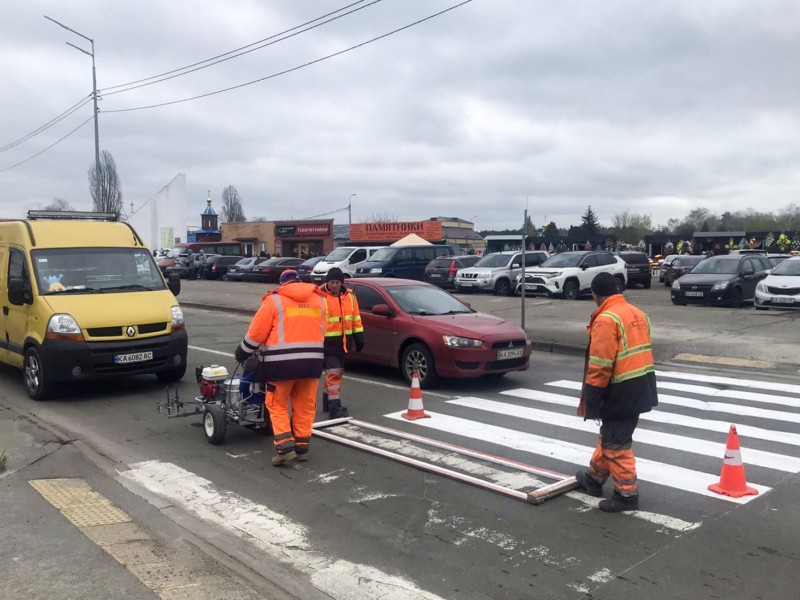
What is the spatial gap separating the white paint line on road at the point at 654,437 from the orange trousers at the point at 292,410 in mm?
2913

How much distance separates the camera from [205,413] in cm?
761

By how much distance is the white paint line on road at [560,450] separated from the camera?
621 cm

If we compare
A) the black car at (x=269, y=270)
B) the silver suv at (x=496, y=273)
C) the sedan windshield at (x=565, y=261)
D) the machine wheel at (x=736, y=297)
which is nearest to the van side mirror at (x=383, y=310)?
the machine wheel at (x=736, y=297)

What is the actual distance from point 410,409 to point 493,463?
6.55 feet

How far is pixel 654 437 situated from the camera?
7812 mm

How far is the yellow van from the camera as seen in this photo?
920 centimetres

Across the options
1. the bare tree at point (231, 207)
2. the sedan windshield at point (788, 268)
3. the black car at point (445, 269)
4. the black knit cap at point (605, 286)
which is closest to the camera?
the black knit cap at point (605, 286)

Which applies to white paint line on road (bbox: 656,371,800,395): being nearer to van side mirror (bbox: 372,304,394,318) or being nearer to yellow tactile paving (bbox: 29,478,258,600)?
van side mirror (bbox: 372,304,394,318)

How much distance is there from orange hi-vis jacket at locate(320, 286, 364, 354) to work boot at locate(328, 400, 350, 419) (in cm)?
60

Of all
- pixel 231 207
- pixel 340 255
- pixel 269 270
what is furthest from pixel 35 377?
pixel 231 207

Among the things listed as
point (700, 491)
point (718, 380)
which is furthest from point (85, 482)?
point (718, 380)

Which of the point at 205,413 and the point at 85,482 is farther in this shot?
the point at 205,413

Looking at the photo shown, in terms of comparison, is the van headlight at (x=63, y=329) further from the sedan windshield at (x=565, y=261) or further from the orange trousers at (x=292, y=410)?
the sedan windshield at (x=565, y=261)

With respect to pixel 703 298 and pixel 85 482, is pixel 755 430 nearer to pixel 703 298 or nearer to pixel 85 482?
pixel 85 482
